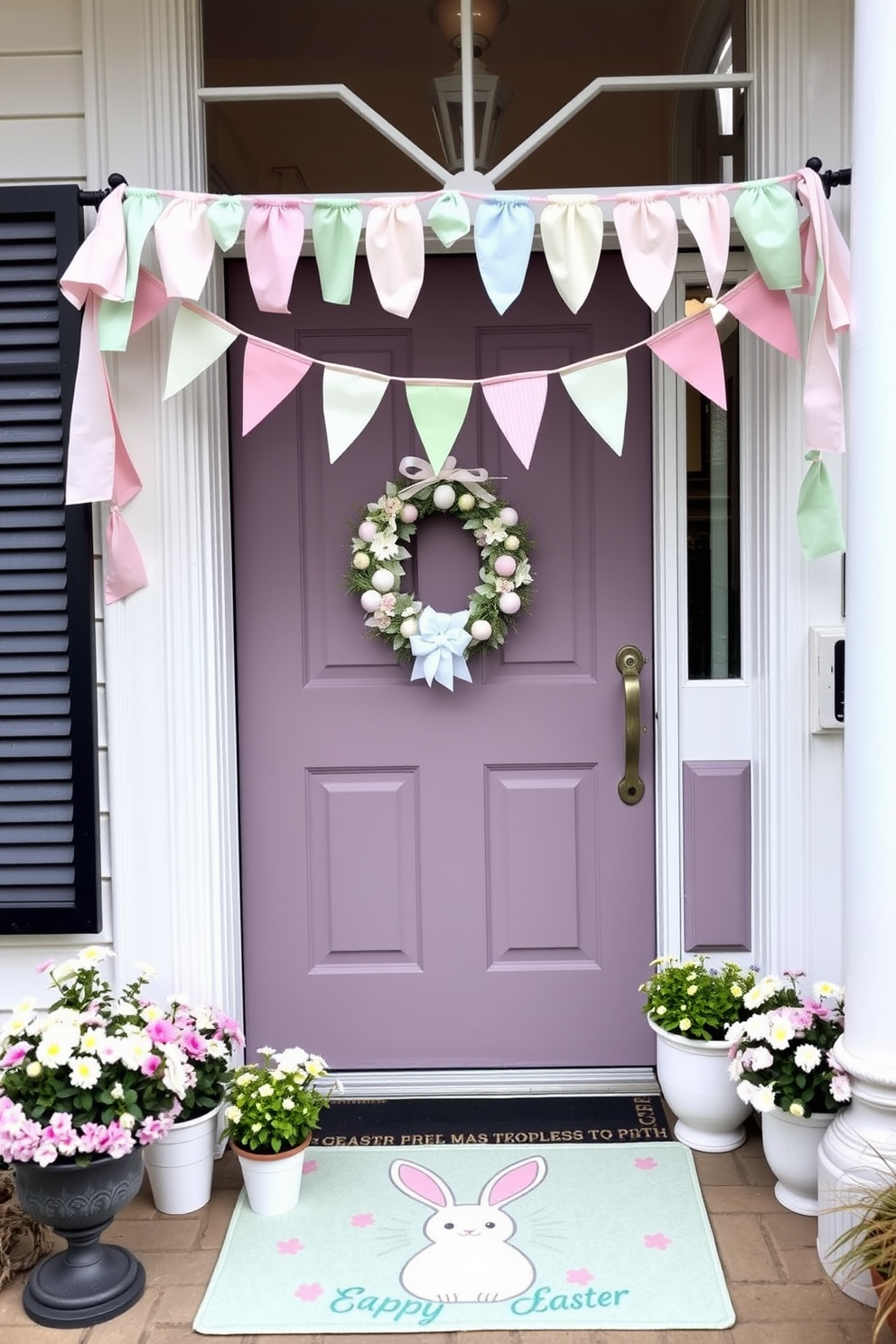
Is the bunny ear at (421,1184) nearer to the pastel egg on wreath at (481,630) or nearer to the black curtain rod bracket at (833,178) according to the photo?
the pastel egg on wreath at (481,630)

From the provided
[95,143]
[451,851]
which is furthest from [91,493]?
[451,851]

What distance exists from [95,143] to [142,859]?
5.26 ft

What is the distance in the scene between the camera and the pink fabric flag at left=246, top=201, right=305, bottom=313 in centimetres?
226

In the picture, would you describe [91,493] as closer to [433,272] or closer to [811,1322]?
[433,272]

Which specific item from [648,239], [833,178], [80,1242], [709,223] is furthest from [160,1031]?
[833,178]

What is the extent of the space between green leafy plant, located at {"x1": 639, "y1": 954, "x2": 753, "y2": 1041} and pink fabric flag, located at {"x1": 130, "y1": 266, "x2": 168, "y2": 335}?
1834 millimetres

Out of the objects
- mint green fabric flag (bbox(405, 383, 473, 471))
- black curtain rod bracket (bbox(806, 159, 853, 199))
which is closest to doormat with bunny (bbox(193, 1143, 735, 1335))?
mint green fabric flag (bbox(405, 383, 473, 471))

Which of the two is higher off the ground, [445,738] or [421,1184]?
[445,738]

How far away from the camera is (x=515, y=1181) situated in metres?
2.40

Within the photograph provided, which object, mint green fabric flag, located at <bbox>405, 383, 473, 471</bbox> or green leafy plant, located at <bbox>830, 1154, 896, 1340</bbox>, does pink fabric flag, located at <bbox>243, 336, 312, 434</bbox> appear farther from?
green leafy plant, located at <bbox>830, 1154, 896, 1340</bbox>

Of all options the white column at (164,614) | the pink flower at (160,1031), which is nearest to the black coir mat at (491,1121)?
the white column at (164,614)

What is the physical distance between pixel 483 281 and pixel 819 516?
0.86 meters

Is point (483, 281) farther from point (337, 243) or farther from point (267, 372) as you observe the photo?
point (267, 372)

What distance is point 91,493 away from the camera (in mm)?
2355
